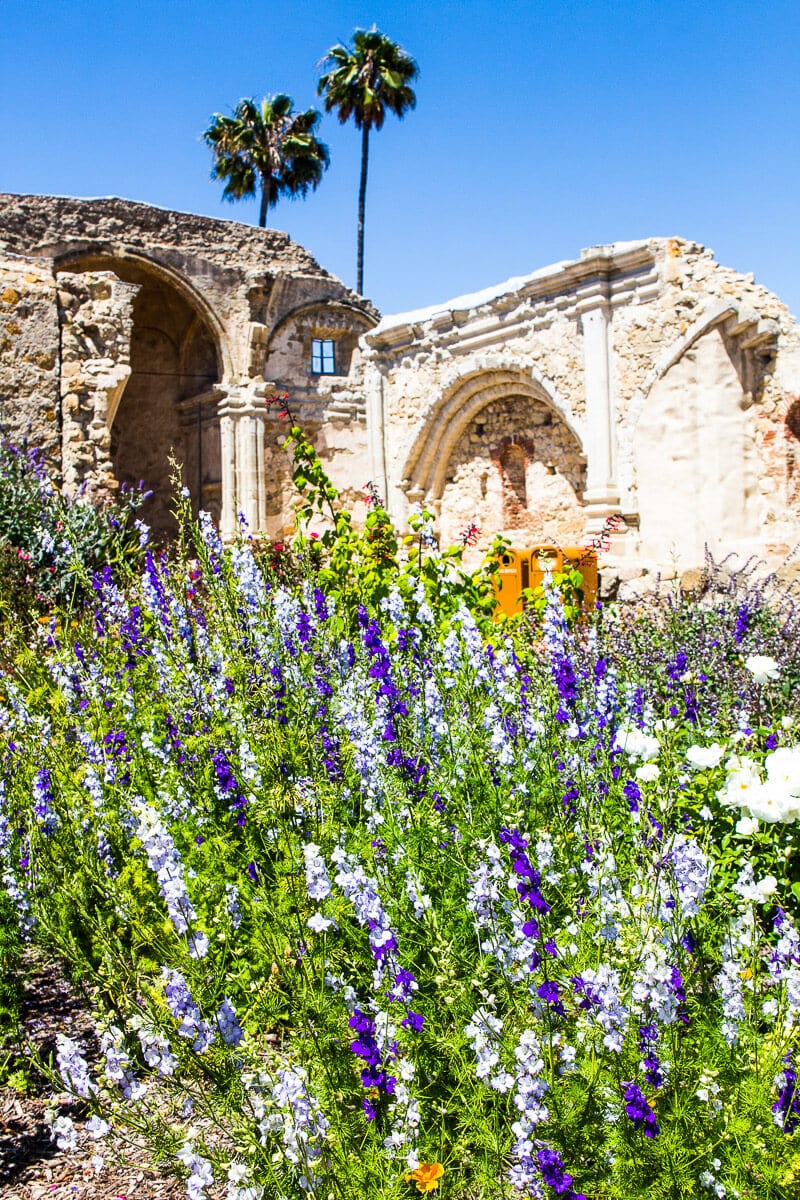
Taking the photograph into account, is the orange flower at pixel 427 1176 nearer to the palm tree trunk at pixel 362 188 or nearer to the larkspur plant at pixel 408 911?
the larkspur plant at pixel 408 911

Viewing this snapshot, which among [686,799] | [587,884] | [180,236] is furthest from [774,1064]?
[180,236]

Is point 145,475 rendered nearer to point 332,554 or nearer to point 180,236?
point 180,236

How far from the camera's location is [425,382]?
15414mm

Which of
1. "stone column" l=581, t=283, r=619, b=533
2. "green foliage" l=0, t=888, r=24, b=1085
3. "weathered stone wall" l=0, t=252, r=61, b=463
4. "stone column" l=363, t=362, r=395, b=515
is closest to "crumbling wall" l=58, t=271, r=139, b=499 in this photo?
"weathered stone wall" l=0, t=252, r=61, b=463

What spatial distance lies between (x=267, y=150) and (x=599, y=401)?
19335 mm

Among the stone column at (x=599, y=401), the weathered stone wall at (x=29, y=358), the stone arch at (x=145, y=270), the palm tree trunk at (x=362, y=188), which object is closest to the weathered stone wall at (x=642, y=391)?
the stone column at (x=599, y=401)

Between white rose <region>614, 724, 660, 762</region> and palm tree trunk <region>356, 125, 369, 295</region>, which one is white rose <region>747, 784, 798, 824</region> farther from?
palm tree trunk <region>356, 125, 369, 295</region>

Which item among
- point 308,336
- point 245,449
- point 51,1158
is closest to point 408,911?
point 51,1158

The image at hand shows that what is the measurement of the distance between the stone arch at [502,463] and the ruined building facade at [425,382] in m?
0.03

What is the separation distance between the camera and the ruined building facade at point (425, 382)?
1119cm

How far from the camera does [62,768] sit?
350 centimetres

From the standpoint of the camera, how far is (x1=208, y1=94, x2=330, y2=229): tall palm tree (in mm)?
27344

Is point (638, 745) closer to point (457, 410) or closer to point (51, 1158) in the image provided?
point (51, 1158)

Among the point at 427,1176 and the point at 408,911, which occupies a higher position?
the point at 408,911
